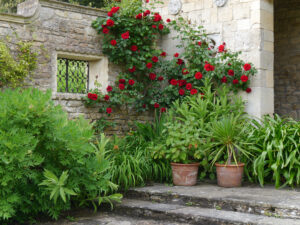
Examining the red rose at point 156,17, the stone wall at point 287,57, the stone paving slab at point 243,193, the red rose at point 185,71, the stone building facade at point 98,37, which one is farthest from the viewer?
the stone wall at point 287,57

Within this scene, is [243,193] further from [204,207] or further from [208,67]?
[208,67]

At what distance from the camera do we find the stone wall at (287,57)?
7.88 m

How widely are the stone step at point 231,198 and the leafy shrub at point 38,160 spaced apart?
0.80 metres

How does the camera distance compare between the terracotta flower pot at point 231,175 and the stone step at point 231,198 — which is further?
the terracotta flower pot at point 231,175

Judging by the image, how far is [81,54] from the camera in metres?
6.17

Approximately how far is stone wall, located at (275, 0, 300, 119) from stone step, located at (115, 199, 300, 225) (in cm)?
462

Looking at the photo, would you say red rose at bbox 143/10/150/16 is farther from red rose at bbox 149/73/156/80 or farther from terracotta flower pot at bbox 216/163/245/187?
terracotta flower pot at bbox 216/163/245/187

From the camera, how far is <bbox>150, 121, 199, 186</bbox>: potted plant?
5031mm

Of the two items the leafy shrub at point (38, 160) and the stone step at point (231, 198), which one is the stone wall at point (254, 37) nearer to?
the stone step at point (231, 198)

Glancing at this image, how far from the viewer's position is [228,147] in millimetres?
5113

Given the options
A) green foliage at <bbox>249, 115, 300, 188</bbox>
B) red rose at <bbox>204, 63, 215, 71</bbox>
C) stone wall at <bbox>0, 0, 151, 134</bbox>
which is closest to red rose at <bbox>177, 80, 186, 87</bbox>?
red rose at <bbox>204, 63, 215, 71</bbox>

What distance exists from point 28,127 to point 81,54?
267cm

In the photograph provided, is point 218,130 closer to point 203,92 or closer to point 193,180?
point 193,180

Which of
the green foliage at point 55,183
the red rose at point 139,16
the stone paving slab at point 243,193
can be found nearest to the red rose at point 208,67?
the red rose at point 139,16
